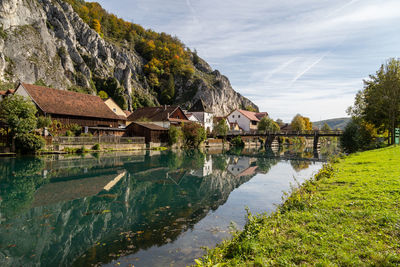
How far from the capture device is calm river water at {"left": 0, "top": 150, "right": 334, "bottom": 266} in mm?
6656

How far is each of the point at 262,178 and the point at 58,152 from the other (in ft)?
82.6

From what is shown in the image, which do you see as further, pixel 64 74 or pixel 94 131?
pixel 64 74

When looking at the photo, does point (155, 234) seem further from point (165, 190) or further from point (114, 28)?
point (114, 28)

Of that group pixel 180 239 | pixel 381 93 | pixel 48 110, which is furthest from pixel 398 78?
pixel 48 110

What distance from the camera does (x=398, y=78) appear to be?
31.0 meters

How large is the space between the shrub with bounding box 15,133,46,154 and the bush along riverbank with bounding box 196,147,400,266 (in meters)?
29.4

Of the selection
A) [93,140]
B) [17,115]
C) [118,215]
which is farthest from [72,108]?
[118,215]

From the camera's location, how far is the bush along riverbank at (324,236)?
4488 mm

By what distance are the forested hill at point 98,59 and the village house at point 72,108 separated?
2007cm

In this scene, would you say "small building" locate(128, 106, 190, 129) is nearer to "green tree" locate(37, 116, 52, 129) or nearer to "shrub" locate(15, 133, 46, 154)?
"green tree" locate(37, 116, 52, 129)

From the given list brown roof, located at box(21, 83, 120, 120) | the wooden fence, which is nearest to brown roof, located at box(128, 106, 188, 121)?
brown roof, located at box(21, 83, 120, 120)

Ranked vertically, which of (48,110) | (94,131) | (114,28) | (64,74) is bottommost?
(94,131)

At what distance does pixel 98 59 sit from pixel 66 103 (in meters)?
50.0

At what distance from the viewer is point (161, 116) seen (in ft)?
184
